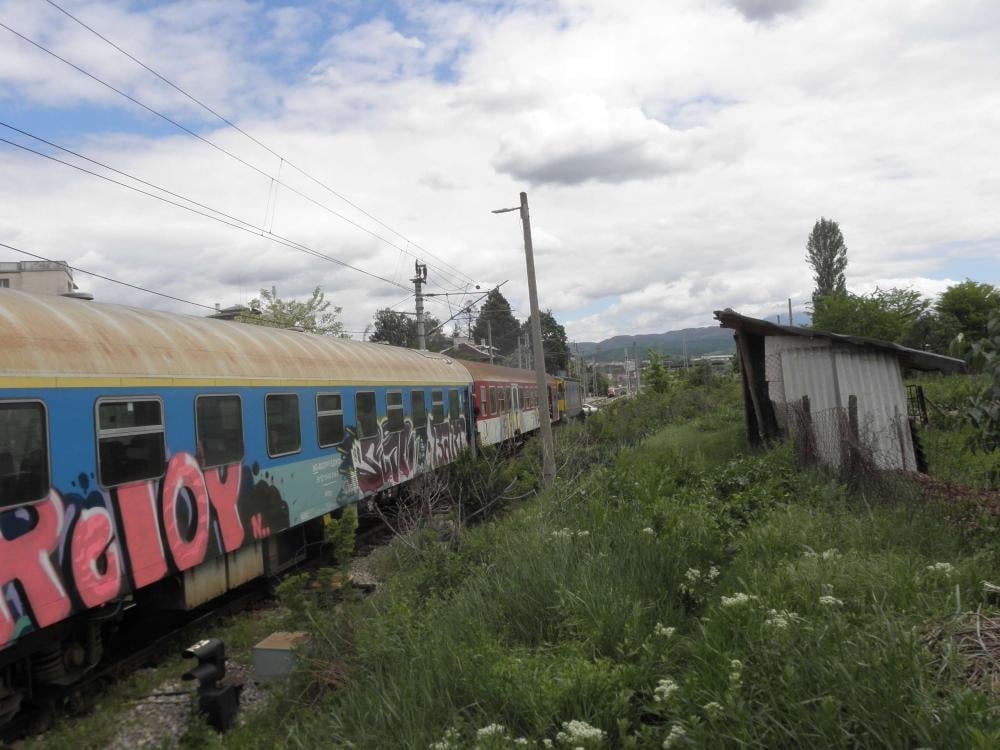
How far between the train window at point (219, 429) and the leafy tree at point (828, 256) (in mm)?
66050

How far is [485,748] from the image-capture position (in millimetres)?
3359

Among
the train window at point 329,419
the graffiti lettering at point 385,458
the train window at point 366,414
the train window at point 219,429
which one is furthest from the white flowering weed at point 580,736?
the train window at point 366,414

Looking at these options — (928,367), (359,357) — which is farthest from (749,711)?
(928,367)

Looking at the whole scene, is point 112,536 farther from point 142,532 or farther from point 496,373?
point 496,373

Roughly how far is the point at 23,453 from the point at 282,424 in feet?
12.6

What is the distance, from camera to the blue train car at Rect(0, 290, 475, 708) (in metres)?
5.56

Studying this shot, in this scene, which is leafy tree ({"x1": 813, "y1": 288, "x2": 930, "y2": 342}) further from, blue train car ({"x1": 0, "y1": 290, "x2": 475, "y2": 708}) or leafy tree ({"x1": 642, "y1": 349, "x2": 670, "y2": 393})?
blue train car ({"x1": 0, "y1": 290, "x2": 475, "y2": 708})

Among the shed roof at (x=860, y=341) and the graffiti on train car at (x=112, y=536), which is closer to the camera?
the graffiti on train car at (x=112, y=536)

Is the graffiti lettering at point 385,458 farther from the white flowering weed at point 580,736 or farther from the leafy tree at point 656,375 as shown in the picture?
the leafy tree at point 656,375

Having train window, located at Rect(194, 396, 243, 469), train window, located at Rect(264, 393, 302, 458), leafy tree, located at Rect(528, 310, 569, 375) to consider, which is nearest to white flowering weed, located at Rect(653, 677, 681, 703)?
train window, located at Rect(194, 396, 243, 469)

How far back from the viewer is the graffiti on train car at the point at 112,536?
5.39 meters

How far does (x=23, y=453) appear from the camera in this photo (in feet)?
18.0

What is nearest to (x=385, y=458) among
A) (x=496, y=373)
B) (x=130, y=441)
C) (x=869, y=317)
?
(x=130, y=441)

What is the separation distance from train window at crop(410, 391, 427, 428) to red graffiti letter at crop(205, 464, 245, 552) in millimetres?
6144
